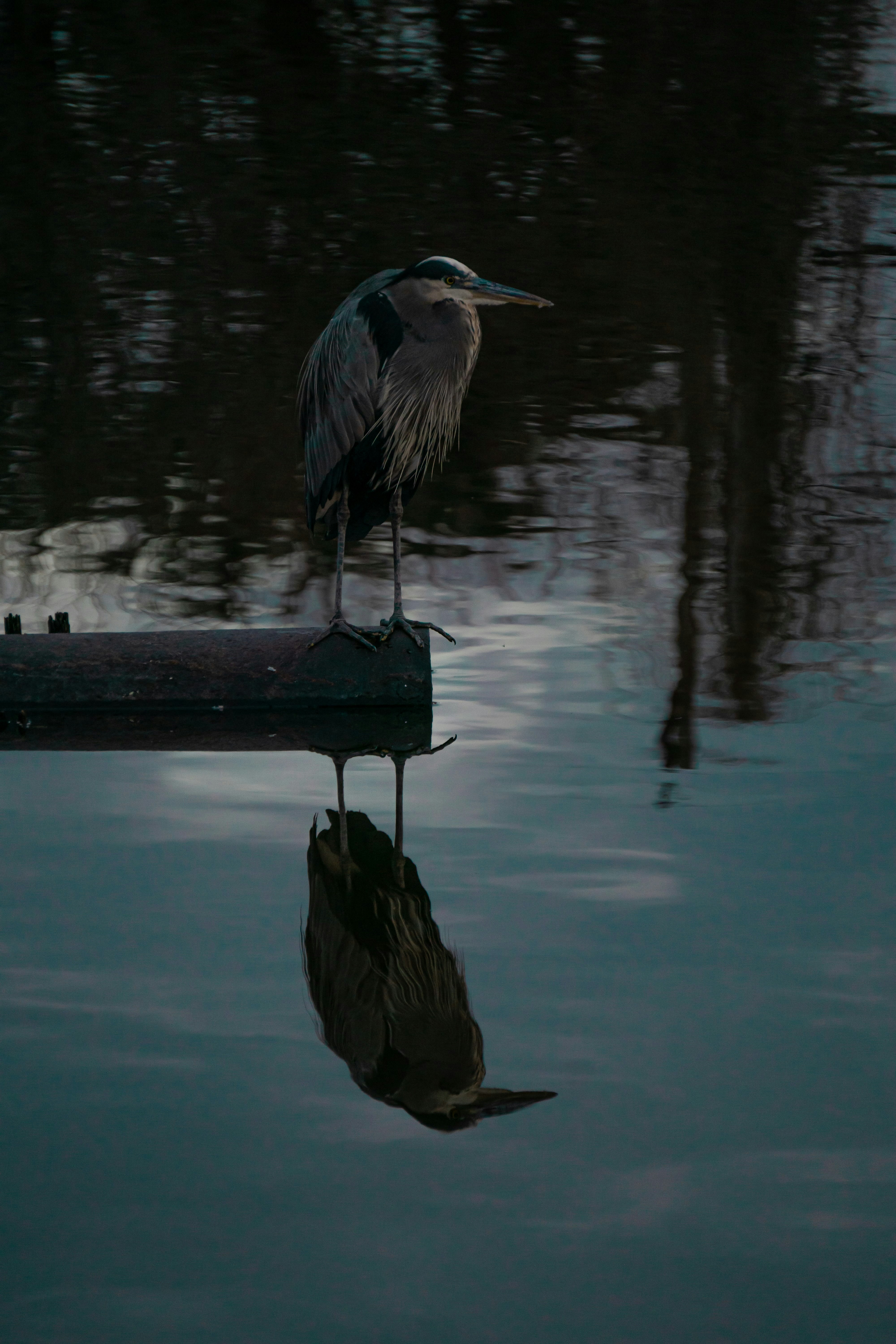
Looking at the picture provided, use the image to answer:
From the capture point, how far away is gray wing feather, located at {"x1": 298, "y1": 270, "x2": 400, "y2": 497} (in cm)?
493

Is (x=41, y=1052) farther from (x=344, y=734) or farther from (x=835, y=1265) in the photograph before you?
(x=344, y=734)

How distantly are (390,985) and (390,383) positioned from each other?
2.14 m

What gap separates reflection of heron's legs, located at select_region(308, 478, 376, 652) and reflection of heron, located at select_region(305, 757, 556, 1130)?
2.38 ft

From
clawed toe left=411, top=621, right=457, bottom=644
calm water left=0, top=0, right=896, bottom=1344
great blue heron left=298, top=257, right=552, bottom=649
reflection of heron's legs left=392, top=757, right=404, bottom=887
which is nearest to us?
calm water left=0, top=0, right=896, bottom=1344

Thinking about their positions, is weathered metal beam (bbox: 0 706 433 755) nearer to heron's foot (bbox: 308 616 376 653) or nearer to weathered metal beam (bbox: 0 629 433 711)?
weathered metal beam (bbox: 0 629 433 711)

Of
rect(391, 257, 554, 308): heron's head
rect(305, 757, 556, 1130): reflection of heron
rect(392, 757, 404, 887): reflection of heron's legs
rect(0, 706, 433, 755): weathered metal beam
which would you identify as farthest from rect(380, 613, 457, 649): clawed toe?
rect(391, 257, 554, 308): heron's head

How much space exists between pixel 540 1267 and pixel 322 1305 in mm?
348

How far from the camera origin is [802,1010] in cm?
328

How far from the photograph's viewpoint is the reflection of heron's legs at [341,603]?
4.90m

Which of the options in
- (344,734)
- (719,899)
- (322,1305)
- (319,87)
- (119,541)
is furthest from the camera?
(319,87)

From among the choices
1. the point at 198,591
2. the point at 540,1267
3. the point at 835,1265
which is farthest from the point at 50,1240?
the point at 198,591

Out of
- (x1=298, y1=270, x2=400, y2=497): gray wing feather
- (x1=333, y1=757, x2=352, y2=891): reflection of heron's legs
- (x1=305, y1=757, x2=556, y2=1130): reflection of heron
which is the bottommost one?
(x1=333, y1=757, x2=352, y2=891): reflection of heron's legs

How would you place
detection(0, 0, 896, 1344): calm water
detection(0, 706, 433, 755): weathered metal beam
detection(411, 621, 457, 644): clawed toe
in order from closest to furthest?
detection(0, 0, 896, 1344): calm water < detection(0, 706, 433, 755): weathered metal beam < detection(411, 621, 457, 644): clawed toe

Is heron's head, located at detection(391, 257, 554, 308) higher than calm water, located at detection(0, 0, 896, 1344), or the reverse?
heron's head, located at detection(391, 257, 554, 308)
